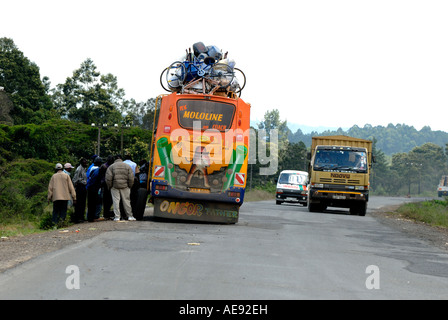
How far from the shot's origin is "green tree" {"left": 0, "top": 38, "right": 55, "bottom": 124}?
60781 millimetres

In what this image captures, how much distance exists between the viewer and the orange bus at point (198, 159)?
54.5ft

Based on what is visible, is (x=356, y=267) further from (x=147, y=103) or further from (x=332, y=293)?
(x=147, y=103)

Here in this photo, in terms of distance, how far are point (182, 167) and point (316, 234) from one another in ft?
12.7

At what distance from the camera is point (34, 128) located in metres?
47.4

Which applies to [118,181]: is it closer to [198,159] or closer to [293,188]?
[198,159]

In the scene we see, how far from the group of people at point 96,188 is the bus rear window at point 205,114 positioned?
77.4 inches

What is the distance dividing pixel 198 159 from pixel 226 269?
8.18 meters

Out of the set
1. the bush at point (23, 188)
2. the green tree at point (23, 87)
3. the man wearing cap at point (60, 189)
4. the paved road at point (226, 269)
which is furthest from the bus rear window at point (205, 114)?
the green tree at point (23, 87)

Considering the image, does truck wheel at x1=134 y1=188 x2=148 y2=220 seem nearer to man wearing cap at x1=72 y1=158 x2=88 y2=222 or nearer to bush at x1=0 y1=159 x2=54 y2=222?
man wearing cap at x1=72 y1=158 x2=88 y2=222

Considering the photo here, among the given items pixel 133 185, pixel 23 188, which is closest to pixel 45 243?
pixel 133 185

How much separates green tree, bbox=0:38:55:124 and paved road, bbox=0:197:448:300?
50.4m

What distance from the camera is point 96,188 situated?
56.2ft

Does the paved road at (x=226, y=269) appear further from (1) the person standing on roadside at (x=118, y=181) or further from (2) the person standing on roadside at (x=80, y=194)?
(2) the person standing on roadside at (x=80, y=194)
